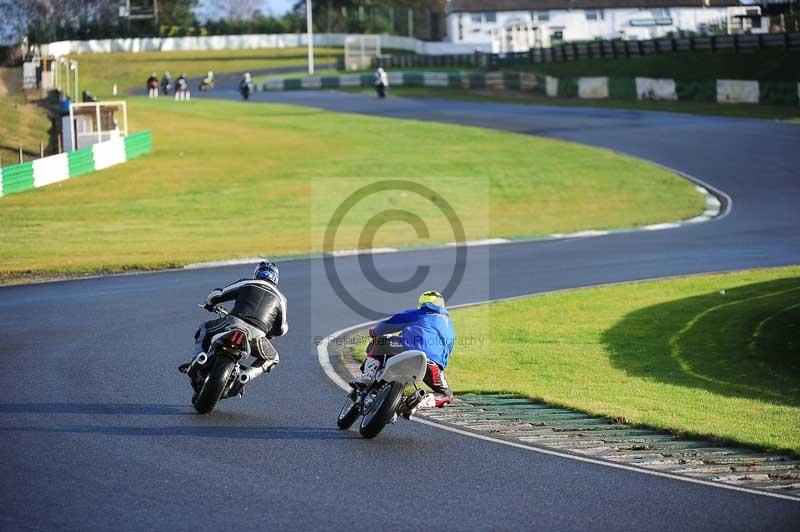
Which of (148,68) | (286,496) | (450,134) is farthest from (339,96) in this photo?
(286,496)

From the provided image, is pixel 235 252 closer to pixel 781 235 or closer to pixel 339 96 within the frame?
pixel 781 235

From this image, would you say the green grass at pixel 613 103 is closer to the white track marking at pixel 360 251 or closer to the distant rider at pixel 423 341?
the white track marking at pixel 360 251

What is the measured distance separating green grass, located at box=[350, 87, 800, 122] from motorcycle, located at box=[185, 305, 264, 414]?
139 ft

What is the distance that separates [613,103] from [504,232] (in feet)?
105

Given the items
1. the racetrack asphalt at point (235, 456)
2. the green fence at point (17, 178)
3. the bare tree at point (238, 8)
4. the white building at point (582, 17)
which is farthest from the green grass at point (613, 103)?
the bare tree at point (238, 8)

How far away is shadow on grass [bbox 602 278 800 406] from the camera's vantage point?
15.3 meters

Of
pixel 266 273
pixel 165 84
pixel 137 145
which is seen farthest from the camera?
pixel 165 84

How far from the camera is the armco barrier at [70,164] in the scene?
36312 mm

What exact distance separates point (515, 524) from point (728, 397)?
6605mm

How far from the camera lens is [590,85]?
2566 inches

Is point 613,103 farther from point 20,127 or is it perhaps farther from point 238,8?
point 238,8

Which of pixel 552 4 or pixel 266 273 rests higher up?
pixel 552 4

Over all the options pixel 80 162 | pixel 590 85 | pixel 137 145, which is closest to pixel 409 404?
pixel 80 162

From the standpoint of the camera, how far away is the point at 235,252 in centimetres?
2758
